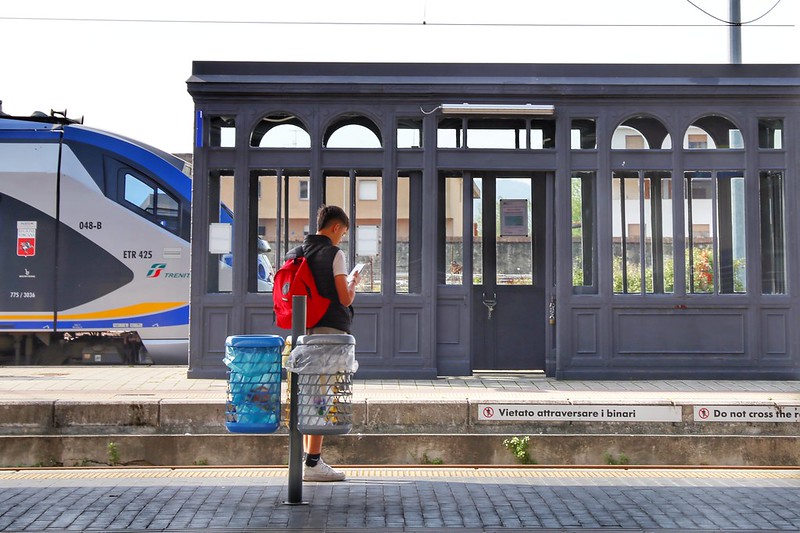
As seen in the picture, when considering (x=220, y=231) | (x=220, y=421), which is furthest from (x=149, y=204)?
(x=220, y=421)

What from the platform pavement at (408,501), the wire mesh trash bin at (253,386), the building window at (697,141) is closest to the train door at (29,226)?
the platform pavement at (408,501)

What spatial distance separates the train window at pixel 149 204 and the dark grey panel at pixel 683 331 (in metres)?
6.97

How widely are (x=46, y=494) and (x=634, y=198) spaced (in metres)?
8.35

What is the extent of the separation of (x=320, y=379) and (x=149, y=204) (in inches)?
385

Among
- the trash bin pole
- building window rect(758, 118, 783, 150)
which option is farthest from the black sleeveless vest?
building window rect(758, 118, 783, 150)

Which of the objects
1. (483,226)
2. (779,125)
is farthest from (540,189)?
(779,125)

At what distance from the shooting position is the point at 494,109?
12.2 m

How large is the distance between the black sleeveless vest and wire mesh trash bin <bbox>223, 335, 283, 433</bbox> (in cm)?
70

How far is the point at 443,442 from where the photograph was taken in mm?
8258

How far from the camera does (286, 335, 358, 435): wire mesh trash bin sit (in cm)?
595

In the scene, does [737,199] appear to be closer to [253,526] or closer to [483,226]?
[483,226]

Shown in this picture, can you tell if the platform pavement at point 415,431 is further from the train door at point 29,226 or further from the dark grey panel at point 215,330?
the train door at point 29,226

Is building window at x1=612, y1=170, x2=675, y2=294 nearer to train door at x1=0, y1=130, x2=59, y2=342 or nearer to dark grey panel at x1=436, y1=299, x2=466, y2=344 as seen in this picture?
dark grey panel at x1=436, y1=299, x2=466, y2=344

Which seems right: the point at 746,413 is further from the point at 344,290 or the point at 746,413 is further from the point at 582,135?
the point at 582,135
